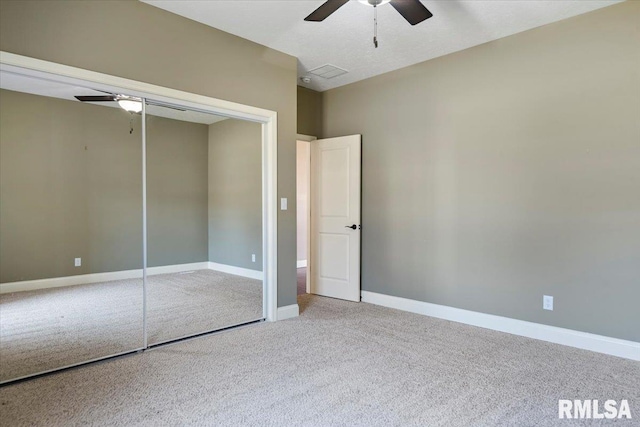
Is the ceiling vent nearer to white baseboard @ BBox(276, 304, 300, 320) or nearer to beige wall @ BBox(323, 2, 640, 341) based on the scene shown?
beige wall @ BBox(323, 2, 640, 341)

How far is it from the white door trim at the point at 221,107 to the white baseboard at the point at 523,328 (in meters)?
1.54

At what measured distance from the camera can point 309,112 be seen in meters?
5.18

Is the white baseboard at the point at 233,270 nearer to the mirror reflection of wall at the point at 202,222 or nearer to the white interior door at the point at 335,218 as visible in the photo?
the mirror reflection of wall at the point at 202,222

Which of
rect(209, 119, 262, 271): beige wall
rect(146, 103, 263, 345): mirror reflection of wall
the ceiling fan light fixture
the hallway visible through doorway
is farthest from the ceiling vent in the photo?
the hallway visible through doorway

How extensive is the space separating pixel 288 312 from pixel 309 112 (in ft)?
9.09

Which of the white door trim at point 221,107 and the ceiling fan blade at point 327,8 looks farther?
the white door trim at point 221,107

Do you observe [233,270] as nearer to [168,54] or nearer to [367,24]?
[168,54]

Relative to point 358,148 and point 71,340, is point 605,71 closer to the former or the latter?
point 358,148

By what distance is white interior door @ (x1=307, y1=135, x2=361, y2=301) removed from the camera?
4801 millimetres

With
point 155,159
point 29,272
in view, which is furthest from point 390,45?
point 29,272

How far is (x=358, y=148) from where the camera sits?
4758 millimetres

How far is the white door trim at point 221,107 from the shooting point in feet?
8.23

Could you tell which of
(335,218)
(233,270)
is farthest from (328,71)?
(233,270)

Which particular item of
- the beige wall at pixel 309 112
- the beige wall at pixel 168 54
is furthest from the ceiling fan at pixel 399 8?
the beige wall at pixel 309 112
